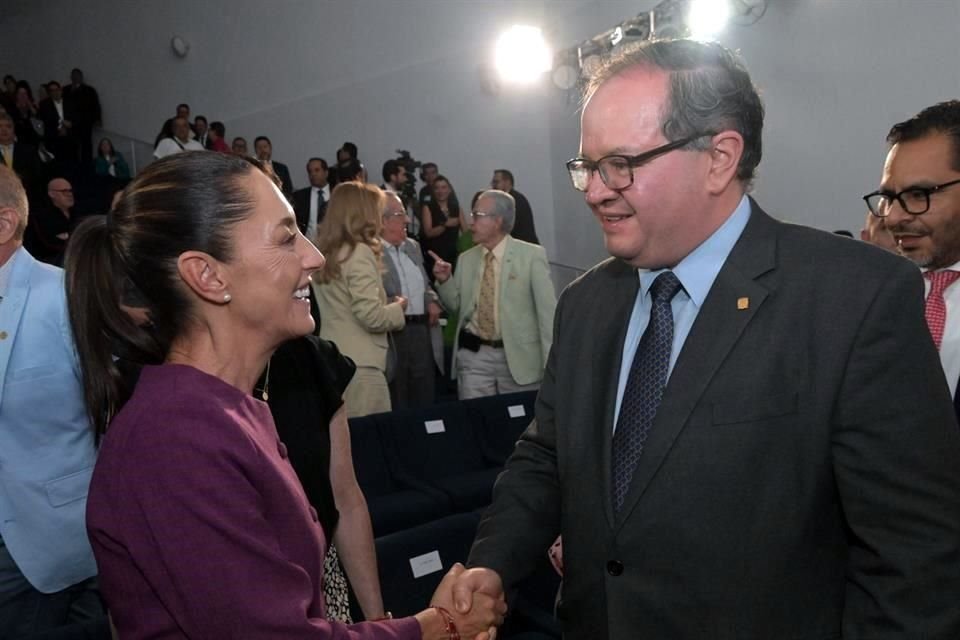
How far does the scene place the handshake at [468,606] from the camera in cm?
144

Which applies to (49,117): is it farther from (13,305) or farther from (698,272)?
(698,272)

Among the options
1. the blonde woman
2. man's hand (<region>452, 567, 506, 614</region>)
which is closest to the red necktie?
man's hand (<region>452, 567, 506, 614</region>)

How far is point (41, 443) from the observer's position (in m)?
2.02

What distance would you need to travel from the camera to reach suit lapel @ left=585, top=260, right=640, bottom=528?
4.59 feet

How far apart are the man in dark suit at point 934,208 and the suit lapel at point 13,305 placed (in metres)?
2.13

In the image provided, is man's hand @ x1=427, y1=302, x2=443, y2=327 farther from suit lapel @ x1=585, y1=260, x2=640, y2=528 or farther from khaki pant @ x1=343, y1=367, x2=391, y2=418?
suit lapel @ x1=585, y1=260, x2=640, y2=528

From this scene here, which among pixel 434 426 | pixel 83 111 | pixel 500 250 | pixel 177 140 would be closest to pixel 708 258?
pixel 434 426

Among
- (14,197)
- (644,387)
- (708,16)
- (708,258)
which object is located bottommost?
(644,387)

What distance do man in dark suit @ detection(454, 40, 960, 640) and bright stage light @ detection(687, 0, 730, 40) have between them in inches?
259

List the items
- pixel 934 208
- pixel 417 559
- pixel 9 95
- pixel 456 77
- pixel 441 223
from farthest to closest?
pixel 9 95 → pixel 456 77 → pixel 441 223 → pixel 417 559 → pixel 934 208

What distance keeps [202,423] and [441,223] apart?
23.9ft

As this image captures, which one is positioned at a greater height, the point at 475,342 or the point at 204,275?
the point at 204,275

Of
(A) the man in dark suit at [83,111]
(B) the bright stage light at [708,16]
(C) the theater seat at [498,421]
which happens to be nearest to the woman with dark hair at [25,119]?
(A) the man in dark suit at [83,111]

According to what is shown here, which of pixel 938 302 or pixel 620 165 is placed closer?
pixel 620 165
